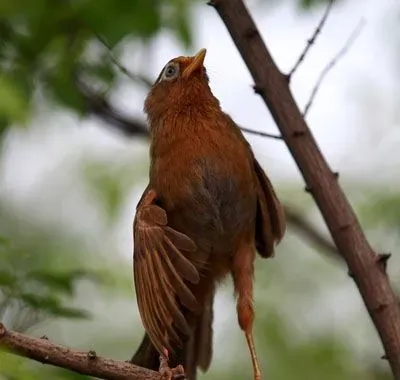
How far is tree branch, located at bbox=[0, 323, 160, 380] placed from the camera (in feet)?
11.4

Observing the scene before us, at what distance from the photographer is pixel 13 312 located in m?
4.20

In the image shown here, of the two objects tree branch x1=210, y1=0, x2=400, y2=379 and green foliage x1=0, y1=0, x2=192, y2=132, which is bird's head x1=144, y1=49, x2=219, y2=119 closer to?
green foliage x1=0, y1=0, x2=192, y2=132

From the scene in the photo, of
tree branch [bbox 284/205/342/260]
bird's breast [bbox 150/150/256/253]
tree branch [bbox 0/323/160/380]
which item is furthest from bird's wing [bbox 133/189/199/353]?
tree branch [bbox 284/205/342/260]

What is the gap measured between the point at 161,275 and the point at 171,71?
131 centimetres

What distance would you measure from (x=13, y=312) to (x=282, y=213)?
4.65 feet

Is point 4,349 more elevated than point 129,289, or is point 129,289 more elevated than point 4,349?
point 129,289

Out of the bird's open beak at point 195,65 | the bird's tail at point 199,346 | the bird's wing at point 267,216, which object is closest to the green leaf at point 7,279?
the bird's tail at point 199,346

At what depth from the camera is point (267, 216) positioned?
505 centimetres

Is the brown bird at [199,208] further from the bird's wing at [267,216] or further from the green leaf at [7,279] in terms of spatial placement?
the green leaf at [7,279]

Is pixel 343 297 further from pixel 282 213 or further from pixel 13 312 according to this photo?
pixel 13 312

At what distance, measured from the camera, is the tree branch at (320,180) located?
4.14 meters

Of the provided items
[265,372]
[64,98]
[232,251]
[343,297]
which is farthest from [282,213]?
[343,297]

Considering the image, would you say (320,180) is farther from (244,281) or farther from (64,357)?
(64,357)

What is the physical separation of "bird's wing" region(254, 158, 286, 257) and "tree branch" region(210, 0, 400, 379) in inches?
27.2
